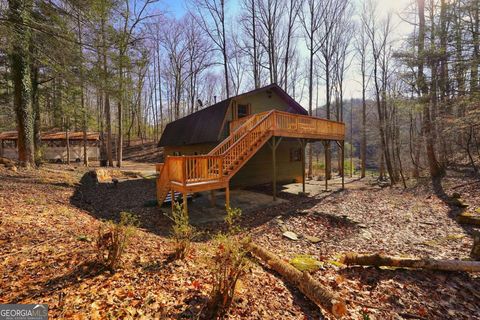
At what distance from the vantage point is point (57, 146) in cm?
2623

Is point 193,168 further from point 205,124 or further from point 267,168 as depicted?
point 267,168

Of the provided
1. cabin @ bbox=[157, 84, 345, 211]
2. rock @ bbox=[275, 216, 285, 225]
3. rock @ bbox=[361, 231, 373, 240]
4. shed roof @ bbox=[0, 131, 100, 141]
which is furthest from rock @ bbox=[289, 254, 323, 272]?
shed roof @ bbox=[0, 131, 100, 141]

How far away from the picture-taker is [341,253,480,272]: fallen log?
153 inches

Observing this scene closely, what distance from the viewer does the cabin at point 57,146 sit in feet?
79.6

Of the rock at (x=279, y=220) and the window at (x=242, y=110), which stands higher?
the window at (x=242, y=110)

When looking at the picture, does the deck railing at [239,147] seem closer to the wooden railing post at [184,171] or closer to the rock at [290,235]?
the wooden railing post at [184,171]

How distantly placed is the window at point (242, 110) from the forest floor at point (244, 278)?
Result: 7382mm

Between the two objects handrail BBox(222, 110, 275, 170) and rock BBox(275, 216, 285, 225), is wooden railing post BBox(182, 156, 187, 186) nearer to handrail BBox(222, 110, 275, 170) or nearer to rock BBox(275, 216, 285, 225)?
handrail BBox(222, 110, 275, 170)

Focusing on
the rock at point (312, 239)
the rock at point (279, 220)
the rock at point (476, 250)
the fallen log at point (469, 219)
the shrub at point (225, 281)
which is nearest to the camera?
the shrub at point (225, 281)

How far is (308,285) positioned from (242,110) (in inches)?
440

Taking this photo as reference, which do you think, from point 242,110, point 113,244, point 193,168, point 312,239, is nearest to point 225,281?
point 113,244

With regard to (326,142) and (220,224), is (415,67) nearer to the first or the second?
(326,142)

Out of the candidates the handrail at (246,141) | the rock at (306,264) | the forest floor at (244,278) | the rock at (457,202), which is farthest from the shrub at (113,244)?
the rock at (457,202)

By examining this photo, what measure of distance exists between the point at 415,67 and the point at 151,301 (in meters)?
13.6
